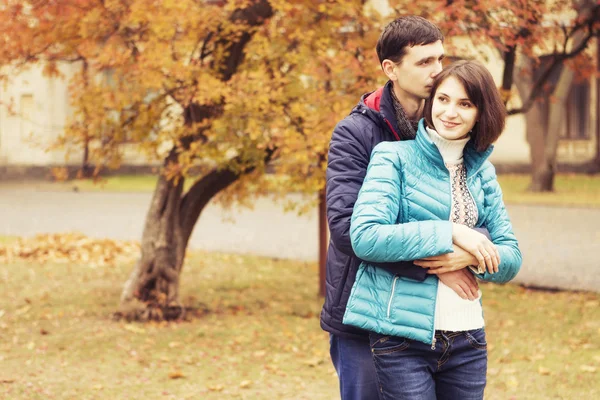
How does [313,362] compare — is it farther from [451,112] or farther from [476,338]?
[451,112]

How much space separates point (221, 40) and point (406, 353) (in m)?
4.79

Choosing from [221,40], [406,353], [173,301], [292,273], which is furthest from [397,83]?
[292,273]

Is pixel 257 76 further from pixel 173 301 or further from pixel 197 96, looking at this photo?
pixel 173 301

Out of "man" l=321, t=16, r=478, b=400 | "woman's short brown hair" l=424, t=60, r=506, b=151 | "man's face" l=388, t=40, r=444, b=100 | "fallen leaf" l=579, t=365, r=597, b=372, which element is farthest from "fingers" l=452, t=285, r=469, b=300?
"fallen leaf" l=579, t=365, r=597, b=372

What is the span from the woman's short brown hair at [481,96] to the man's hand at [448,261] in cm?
35

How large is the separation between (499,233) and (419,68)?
1.95 ft

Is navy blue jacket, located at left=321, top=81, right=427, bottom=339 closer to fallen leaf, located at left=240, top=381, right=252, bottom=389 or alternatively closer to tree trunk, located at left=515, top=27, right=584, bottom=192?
fallen leaf, located at left=240, top=381, right=252, bottom=389

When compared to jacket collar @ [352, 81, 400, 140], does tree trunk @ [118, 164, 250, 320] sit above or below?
below

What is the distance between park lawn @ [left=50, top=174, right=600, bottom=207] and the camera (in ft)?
60.1

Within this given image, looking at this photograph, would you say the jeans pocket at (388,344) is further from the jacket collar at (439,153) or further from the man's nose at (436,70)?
the man's nose at (436,70)

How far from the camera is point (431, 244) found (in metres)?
→ 2.54

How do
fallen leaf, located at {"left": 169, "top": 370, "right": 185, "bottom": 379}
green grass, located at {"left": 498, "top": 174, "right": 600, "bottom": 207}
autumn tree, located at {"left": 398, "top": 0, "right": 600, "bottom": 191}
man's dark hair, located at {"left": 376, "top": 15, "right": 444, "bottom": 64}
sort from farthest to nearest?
green grass, located at {"left": 498, "top": 174, "right": 600, "bottom": 207}, autumn tree, located at {"left": 398, "top": 0, "right": 600, "bottom": 191}, fallen leaf, located at {"left": 169, "top": 370, "right": 185, "bottom": 379}, man's dark hair, located at {"left": 376, "top": 15, "right": 444, "bottom": 64}

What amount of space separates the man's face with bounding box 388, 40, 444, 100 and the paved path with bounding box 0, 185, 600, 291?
5.73 metres

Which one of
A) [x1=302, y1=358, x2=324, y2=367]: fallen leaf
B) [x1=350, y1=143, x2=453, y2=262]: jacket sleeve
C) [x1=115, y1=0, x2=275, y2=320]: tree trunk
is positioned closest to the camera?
[x1=350, y1=143, x2=453, y2=262]: jacket sleeve
